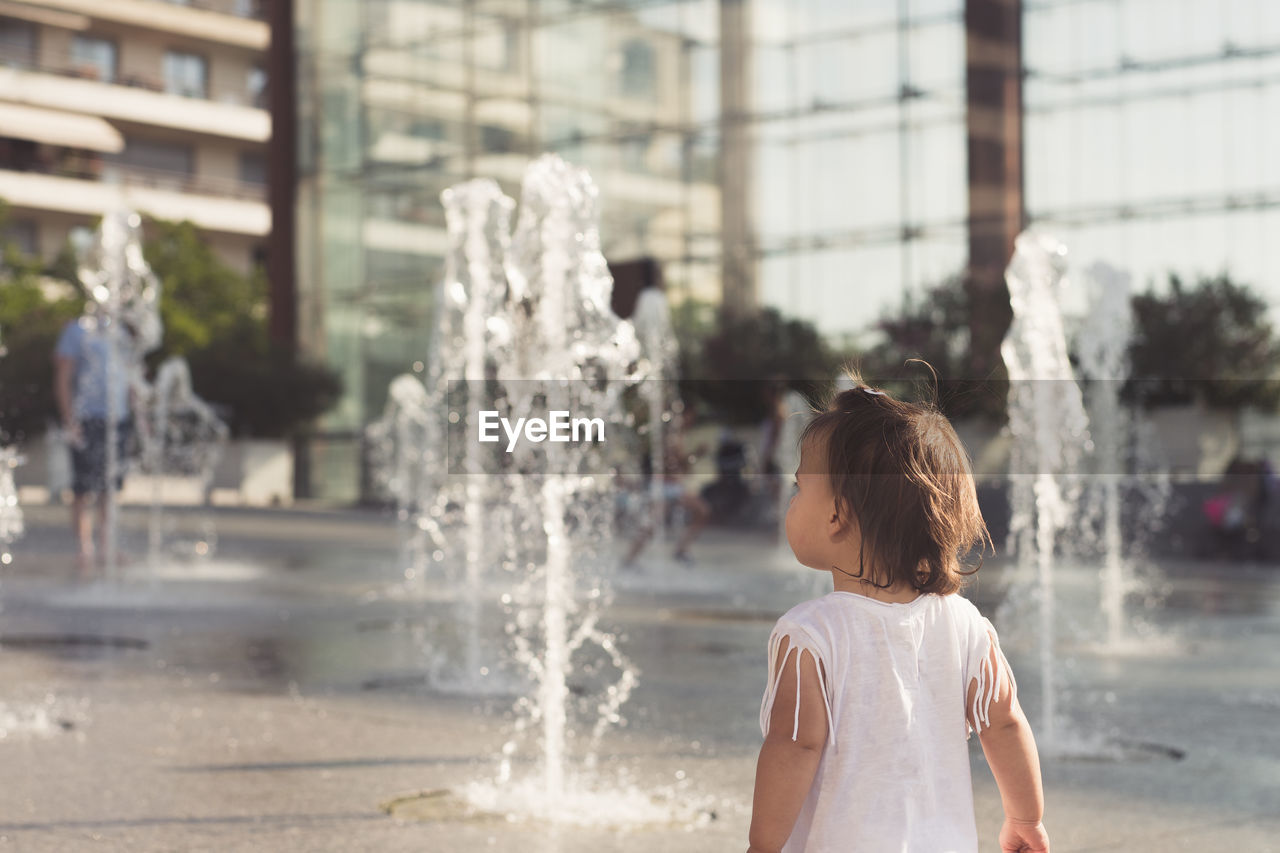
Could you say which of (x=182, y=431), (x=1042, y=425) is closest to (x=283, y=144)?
(x=182, y=431)

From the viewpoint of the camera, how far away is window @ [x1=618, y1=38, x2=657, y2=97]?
2859 cm

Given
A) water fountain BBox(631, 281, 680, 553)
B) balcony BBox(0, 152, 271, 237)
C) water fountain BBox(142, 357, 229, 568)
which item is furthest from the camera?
balcony BBox(0, 152, 271, 237)

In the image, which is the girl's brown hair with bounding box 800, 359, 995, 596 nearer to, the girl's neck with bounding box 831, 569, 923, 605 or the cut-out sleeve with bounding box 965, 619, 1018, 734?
the girl's neck with bounding box 831, 569, 923, 605

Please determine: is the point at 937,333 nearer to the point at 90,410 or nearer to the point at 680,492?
the point at 680,492

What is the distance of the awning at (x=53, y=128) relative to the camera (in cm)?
5325

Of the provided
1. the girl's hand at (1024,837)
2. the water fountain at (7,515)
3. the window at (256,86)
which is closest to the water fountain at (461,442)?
the water fountain at (7,515)

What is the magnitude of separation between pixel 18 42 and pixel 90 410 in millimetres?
48389

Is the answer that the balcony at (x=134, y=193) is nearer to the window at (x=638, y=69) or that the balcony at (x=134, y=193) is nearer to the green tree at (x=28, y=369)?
the green tree at (x=28, y=369)

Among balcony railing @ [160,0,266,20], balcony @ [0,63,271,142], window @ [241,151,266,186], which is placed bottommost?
window @ [241,151,266,186]

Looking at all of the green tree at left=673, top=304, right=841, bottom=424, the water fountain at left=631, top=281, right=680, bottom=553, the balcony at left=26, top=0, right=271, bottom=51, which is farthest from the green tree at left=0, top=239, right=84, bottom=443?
the balcony at left=26, top=0, right=271, bottom=51

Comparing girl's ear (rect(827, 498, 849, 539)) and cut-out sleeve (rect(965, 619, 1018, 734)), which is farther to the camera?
cut-out sleeve (rect(965, 619, 1018, 734))

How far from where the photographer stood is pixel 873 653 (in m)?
2.13

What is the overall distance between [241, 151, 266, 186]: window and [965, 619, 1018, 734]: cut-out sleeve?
6159 cm

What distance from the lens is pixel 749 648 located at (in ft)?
26.2
